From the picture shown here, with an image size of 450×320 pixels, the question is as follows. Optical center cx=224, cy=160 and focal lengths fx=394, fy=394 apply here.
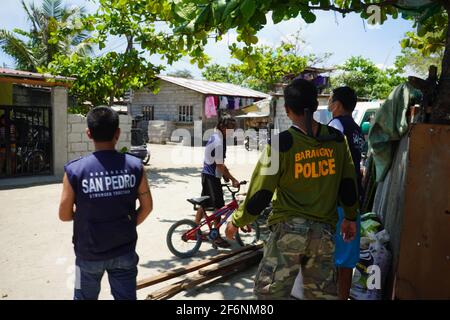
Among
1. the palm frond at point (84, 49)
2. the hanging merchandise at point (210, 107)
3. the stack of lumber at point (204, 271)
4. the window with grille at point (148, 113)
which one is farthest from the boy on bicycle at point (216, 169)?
the window with grille at point (148, 113)

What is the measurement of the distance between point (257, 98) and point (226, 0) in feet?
77.7

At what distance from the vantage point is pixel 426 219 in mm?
2943

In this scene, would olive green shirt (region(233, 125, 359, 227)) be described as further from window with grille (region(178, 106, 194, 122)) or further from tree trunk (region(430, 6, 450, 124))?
window with grille (region(178, 106, 194, 122))

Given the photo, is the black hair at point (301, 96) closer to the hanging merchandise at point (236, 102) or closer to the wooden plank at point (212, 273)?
the wooden plank at point (212, 273)

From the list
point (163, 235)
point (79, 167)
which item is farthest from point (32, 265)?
point (79, 167)

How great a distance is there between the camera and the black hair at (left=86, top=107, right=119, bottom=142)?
238 cm

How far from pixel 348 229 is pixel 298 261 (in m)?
0.49

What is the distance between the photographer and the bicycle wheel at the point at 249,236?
5.23 metres

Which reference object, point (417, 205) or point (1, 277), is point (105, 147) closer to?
point (417, 205)

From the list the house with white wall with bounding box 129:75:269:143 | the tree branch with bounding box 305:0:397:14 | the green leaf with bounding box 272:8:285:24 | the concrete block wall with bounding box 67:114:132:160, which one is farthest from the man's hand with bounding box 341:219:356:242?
the house with white wall with bounding box 129:75:269:143

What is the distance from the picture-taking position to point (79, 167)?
232 centimetres

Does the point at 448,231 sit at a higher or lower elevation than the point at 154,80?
lower
